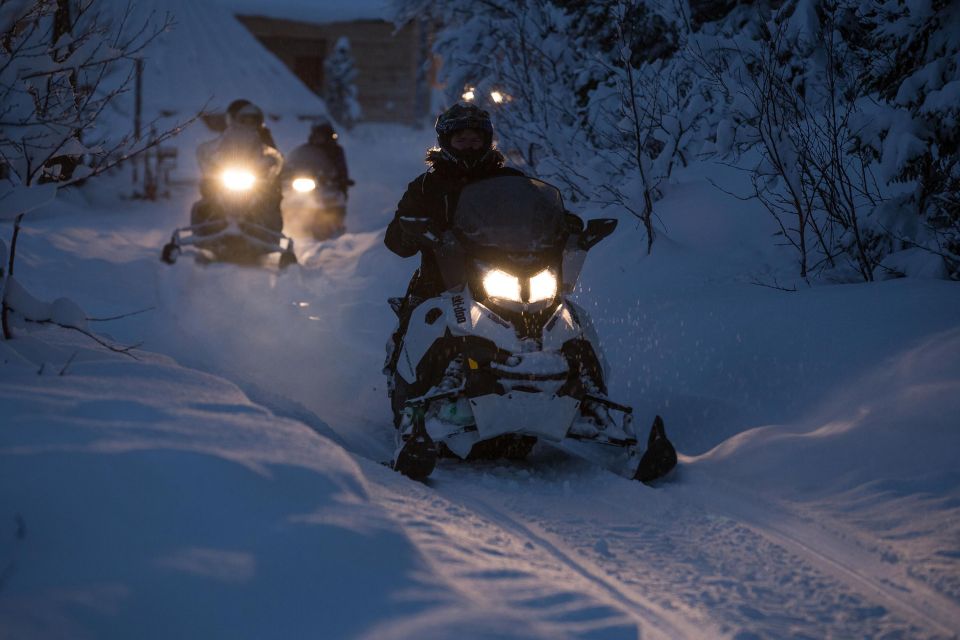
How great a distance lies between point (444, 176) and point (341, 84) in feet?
144

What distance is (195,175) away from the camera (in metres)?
26.9

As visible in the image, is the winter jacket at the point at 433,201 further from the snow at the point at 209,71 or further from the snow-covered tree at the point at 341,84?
the snow-covered tree at the point at 341,84

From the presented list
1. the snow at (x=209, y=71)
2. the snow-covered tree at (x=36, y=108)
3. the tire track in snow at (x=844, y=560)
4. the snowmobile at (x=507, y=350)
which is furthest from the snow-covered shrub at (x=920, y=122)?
the snow at (x=209, y=71)

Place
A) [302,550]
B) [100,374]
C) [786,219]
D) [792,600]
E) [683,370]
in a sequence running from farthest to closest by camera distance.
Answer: [786,219] → [683,370] → [100,374] → [792,600] → [302,550]

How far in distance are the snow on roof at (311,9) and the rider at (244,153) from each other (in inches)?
1348

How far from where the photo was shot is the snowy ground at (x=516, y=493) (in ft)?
10.5

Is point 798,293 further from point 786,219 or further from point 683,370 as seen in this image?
point 786,219

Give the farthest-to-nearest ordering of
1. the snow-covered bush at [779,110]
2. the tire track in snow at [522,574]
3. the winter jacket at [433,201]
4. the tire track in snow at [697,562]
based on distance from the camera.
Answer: the snow-covered bush at [779,110] < the winter jacket at [433,201] < the tire track in snow at [697,562] < the tire track in snow at [522,574]

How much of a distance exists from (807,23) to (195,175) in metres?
20.8

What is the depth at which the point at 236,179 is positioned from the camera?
13688 mm

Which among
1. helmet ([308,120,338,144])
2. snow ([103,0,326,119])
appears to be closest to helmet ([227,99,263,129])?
helmet ([308,120,338,144])

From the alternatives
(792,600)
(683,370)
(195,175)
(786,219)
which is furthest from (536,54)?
(195,175)

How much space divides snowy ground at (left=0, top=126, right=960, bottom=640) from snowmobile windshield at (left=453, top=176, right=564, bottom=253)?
127 centimetres

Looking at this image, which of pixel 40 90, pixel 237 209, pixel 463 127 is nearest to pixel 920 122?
pixel 463 127
